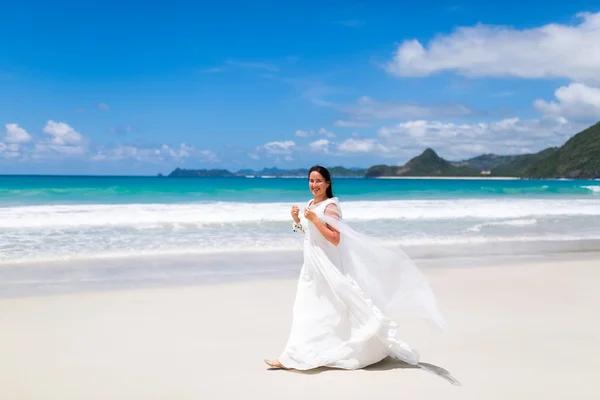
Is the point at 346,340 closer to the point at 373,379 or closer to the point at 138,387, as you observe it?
the point at 373,379

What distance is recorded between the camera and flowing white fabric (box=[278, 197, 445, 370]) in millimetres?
4738

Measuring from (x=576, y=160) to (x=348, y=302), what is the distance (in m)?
134

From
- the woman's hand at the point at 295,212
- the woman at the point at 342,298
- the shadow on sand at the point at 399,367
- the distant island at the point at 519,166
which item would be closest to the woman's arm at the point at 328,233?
the woman at the point at 342,298

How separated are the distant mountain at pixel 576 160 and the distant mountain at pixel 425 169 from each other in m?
24.6

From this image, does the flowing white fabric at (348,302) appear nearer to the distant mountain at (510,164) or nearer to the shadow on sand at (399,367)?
the shadow on sand at (399,367)

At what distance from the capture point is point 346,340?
4.79m

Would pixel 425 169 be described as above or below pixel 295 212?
above

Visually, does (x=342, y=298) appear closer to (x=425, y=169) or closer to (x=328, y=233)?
(x=328, y=233)

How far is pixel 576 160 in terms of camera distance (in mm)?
123562

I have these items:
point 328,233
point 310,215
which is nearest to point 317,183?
point 310,215

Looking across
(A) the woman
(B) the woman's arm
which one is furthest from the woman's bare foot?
(B) the woman's arm

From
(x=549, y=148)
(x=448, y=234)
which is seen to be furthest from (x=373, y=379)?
(x=549, y=148)

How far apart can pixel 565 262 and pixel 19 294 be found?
9.96 metres

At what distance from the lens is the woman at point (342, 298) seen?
4.73 meters
